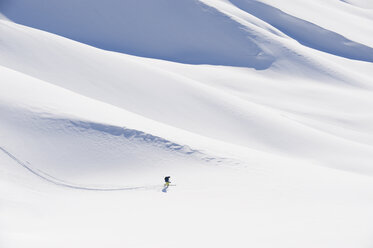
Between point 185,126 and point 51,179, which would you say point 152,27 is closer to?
point 185,126

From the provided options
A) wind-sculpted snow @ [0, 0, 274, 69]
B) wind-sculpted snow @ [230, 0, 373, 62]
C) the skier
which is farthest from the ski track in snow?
wind-sculpted snow @ [230, 0, 373, 62]

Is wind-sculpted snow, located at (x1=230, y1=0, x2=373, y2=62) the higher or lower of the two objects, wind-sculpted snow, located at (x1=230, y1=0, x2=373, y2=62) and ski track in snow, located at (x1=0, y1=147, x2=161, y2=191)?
the higher

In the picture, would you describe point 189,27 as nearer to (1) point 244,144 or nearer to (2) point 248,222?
(1) point 244,144

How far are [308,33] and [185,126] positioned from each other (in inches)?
1042

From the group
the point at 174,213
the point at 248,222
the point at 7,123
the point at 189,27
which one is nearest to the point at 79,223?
the point at 174,213

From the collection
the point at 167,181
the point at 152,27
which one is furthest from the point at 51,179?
the point at 152,27

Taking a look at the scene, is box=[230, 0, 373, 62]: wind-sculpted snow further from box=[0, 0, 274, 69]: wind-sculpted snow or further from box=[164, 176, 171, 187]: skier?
box=[164, 176, 171, 187]: skier

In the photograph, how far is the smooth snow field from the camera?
1299 centimetres

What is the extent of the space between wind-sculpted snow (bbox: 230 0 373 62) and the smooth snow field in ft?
0.48

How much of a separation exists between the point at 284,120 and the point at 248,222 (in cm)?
1566

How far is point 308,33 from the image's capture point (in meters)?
46.6

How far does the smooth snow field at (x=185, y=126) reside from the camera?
12992 mm

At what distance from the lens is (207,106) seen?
27562mm

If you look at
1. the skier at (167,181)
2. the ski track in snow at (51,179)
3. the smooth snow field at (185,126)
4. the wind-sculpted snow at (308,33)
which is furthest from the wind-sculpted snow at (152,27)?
the skier at (167,181)
